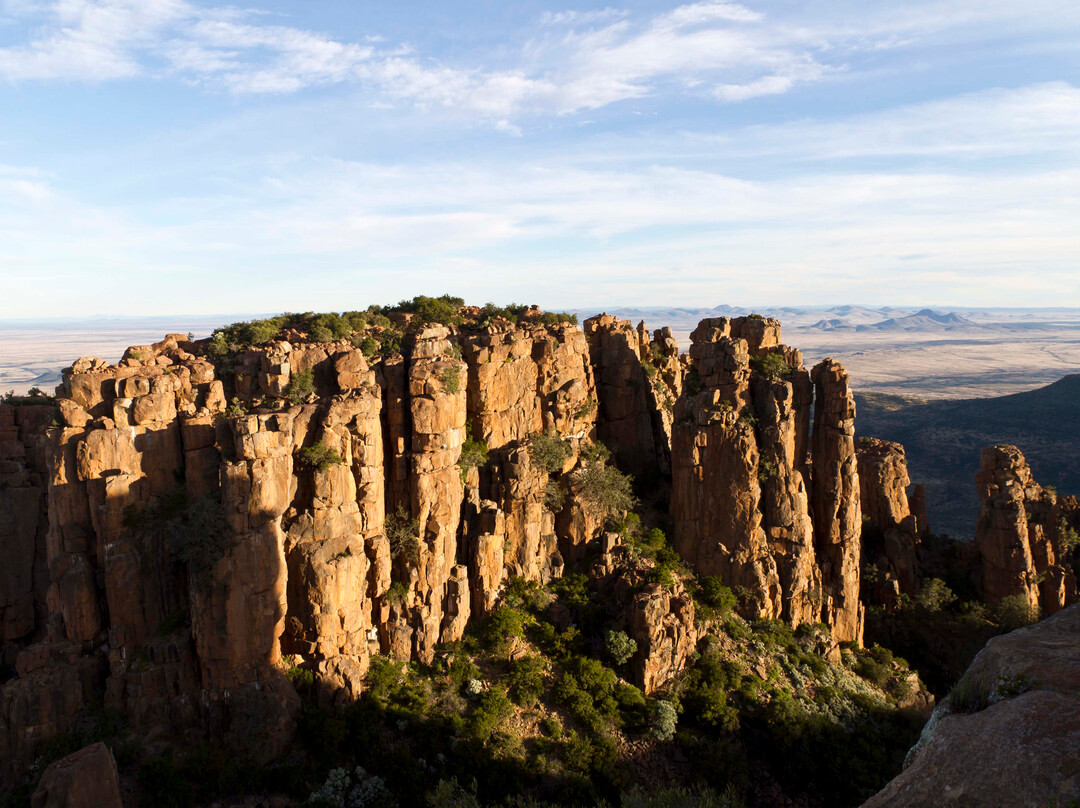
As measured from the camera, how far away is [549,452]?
41.6 metres

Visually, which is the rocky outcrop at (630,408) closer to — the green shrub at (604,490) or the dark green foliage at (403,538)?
the green shrub at (604,490)

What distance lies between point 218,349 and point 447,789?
31124mm

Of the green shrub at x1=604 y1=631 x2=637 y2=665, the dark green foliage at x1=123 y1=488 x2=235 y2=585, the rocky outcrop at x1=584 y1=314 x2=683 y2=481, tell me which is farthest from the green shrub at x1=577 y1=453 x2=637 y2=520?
the dark green foliage at x1=123 y1=488 x2=235 y2=585

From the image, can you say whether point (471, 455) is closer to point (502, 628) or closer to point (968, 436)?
point (502, 628)

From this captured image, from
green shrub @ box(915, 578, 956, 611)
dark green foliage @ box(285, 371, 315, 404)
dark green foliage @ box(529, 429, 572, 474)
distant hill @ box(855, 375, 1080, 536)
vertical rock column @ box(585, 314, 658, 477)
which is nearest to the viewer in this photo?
dark green foliage @ box(285, 371, 315, 404)

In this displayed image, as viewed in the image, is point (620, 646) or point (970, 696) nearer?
point (970, 696)

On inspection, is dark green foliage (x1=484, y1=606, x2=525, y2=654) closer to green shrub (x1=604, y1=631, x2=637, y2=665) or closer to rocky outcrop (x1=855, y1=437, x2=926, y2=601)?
green shrub (x1=604, y1=631, x2=637, y2=665)

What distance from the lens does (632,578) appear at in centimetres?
3916

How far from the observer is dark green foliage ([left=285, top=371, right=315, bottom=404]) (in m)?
36.2

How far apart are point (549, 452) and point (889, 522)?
2960 centimetres

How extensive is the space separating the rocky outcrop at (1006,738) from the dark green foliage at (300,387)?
3351 centimetres

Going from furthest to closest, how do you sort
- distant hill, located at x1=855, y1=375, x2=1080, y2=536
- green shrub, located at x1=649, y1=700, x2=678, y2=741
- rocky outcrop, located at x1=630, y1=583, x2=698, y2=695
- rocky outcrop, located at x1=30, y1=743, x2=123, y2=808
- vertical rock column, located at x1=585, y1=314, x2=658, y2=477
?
1. distant hill, located at x1=855, y1=375, x2=1080, y2=536
2. vertical rock column, located at x1=585, y1=314, x2=658, y2=477
3. rocky outcrop, located at x1=630, y1=583, x2=698, y2=695
4. green shrub, located at x1=649, y1=700, x2=678, y2=741
5. rocky outcrop, located at x1=30, y1=743, x2=123, y2=808

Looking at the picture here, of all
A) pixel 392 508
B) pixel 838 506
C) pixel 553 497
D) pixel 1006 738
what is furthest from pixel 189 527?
pixel 838 506

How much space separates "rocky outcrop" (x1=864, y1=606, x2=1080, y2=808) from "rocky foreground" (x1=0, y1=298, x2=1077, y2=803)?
988 inches
